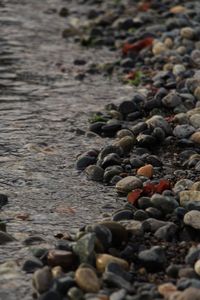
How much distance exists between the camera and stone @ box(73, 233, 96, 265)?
4.77 meters

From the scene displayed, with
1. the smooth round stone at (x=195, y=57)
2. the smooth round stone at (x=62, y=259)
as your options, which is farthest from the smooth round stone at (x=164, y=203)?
the smooth round stone at (x=195, y=57)

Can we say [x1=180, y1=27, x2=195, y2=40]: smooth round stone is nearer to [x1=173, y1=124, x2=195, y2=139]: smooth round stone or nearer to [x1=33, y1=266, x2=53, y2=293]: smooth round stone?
[x1=173, y1=124, x2=195, y2=139]: smooth round stone

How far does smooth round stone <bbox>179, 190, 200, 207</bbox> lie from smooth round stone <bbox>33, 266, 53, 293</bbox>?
1432 mm

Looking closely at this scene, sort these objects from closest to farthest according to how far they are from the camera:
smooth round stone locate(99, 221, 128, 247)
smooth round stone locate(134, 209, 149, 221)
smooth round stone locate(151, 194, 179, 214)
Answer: smooth round stone locate(99, 221, 128, 247), smooth round stone locate(134, 209, 149, 221), smooth round stone locate(151, 194, 179, 214)

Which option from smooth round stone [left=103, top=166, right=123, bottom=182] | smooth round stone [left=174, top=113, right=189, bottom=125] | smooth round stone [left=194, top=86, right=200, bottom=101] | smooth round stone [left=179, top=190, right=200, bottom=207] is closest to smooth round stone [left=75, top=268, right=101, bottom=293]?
smooth round stone [left=179, top=190, right=200, bottom=207]

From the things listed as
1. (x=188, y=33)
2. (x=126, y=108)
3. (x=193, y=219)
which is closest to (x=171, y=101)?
(x=126, y=108)

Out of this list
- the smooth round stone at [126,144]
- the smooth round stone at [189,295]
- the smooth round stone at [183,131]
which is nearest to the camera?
the smooth round stone at [189,295]

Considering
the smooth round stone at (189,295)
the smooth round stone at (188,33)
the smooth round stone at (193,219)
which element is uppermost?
the smooth round stone at (188,33)

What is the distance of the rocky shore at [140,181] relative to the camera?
4562 millimetres

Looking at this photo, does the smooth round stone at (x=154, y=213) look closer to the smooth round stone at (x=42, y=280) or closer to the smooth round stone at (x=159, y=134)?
the smooth round stone at (x=42, y=280)

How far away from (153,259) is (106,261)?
290 mm

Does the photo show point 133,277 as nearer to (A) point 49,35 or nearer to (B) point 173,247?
(B) point 173,247

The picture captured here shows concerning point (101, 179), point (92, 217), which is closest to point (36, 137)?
point (101, 179)

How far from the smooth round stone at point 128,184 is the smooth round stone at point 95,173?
1.01 ft
